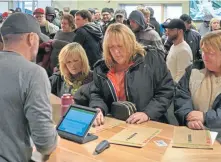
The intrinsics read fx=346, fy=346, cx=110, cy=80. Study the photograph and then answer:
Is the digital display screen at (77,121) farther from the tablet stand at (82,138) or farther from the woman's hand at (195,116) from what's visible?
the woman's hand at (195,116)

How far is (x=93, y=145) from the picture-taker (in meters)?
1.78

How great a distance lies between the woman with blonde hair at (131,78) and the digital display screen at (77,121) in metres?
0.42

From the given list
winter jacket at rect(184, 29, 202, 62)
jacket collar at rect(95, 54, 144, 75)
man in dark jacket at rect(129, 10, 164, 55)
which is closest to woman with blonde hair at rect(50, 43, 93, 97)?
jacket collar at rect(95, 54, 144, 75)

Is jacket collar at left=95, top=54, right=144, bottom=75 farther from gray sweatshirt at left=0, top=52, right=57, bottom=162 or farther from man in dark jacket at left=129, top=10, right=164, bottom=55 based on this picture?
man in dark jacket at left=129, top=10, right=164, bottom=55

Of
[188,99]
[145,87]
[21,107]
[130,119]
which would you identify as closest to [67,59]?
[145,87]

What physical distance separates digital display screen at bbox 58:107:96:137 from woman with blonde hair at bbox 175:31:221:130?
0.65 metres

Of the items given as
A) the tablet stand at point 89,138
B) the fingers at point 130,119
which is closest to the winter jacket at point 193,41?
the fingers at point 130,119

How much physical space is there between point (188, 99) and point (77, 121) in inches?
32.3

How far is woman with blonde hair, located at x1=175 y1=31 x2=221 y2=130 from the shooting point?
2.15 meters

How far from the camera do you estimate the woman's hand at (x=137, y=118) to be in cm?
215

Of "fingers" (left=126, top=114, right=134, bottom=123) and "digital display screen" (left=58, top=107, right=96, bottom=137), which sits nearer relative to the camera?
"digital display screen" (left=58, top=107, right=96, bottom=137)

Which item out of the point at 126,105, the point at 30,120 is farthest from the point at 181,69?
the point at 30,120

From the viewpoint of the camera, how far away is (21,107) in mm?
1416

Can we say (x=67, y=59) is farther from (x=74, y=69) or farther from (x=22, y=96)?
(x=22, y=96)
